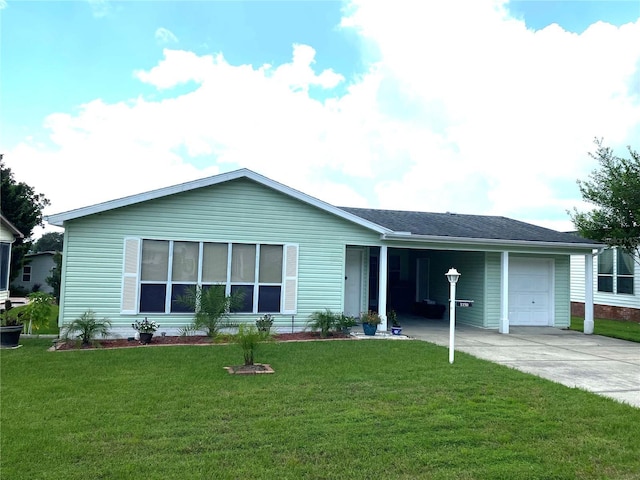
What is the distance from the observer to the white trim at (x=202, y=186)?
30.7 feet

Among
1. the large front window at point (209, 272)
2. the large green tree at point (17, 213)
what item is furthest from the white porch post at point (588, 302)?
the large green tree at point (17, 213)

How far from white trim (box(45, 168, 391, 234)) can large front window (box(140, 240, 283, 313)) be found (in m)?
1.09

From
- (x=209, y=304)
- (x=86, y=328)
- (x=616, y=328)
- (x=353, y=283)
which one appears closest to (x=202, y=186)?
(x=209, y=304)

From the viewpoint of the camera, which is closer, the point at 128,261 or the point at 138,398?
the point at 138,398

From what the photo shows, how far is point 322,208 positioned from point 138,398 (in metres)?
6.85

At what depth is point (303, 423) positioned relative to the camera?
4598 mm

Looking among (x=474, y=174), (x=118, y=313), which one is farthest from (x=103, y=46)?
(x=474, y=174)

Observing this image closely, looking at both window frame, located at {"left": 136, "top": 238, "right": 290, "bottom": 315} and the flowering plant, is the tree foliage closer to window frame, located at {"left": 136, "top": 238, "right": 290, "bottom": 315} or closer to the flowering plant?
window frame, located at {"left": 136, "top": 238, "right": 290, "bottom": 315}

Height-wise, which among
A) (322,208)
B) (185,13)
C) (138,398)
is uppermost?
(185,13)

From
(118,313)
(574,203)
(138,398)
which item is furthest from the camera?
(574,203)

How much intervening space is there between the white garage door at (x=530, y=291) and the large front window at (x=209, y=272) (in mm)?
7852

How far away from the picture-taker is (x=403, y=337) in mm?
10906

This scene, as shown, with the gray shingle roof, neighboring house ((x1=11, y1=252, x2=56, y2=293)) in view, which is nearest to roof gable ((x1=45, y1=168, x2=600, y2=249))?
the gray shingle roof

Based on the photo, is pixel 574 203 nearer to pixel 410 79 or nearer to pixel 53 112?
pixel 410 79
